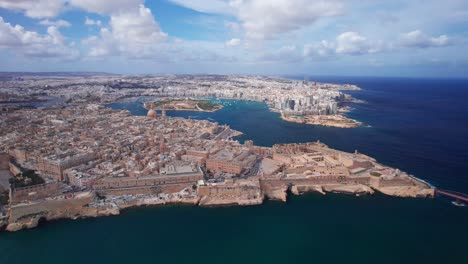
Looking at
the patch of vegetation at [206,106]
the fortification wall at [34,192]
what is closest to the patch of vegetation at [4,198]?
the fortification wall at [34,192]

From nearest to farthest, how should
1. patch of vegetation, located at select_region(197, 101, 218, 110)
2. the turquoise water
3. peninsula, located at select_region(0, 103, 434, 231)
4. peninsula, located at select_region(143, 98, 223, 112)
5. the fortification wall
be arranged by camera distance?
the turquoise water → the fortification wall → peninsula, located at select_region(0, 103, 434, 231) → patch of vegetation, located at select_region(197, 101, 218, 110) → peninsula, located at select_region(143, 98, 223, 112)

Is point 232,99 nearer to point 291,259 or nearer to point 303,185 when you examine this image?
point 303,185

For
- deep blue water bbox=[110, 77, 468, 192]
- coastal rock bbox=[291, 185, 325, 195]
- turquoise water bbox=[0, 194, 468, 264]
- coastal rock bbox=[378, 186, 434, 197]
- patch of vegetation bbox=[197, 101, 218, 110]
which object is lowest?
turquoise water bbox=[0, 194, 468, 264]

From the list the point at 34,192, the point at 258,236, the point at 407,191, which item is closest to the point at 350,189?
the point at 407,191

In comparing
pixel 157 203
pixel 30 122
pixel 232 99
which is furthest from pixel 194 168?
pixel 232 99

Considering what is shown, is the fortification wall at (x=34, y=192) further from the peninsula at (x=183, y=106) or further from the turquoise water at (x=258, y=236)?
the peninsula at (x=183, y=106)

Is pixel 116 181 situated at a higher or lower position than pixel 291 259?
higher

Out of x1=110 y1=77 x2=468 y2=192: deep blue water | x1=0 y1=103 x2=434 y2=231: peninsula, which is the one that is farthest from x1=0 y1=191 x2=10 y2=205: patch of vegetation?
x1=110 y1=77 x2=468 y2=192: deep blue water

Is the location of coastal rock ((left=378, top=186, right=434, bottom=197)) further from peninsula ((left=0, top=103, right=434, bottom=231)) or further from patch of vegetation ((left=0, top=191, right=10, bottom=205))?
patch of vegetation ((left=0, top=191, right=10, bottom=205))

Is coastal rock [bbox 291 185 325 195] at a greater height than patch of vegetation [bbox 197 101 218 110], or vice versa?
patch of vegetation [bbox 197 101 218 110]
